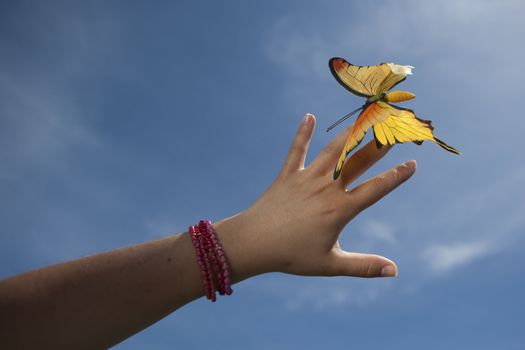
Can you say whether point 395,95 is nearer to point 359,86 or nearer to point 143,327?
point 359,86

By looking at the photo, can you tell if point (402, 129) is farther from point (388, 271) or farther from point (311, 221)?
point (388, 271)

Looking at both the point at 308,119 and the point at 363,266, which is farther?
the point at 308,119

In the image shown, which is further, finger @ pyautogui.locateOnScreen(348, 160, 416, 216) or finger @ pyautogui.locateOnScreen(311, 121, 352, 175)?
finger @ pyautogui.locateOnScreen(311, 121, 352, 175)

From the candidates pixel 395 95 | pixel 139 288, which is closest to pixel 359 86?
pixel 395 95

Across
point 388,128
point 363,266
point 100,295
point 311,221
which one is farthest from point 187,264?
point 388,128

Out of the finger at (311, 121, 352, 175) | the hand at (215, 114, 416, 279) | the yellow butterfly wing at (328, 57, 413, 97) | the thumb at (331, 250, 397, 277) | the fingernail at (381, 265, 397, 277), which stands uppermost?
the yellow butterfly wing at (328, 57, 413, 97)

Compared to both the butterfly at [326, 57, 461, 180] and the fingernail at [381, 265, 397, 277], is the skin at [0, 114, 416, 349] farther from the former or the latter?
the butterfly at [326, 57, 461, 180]

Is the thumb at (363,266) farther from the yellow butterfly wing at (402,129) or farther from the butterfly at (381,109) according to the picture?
the yellow butterfly wing at (402,129)

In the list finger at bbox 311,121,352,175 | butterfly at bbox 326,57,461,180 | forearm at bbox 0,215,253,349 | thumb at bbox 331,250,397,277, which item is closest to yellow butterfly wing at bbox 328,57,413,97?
butterfly at bbox 326,57,461,180
